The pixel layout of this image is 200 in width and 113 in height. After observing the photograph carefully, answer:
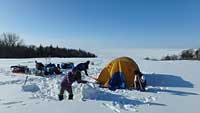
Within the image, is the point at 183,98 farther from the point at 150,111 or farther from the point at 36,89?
the point at 36,89

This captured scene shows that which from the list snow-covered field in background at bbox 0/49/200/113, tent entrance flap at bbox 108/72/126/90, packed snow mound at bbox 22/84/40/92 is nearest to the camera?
snow-covered field in background at bbox 0/49/200/113

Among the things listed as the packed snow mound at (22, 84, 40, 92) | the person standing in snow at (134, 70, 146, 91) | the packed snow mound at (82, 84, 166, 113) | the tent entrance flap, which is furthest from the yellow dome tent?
the packed snow mound at (22, 84, 40, 92)

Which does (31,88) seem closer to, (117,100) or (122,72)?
(122,72)

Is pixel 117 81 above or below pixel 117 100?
→ above

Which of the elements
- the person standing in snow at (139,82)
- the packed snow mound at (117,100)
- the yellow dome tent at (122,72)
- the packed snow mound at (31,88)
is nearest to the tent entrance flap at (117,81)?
the yellow dome tent at (122,72)

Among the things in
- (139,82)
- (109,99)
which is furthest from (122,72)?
(109,99)

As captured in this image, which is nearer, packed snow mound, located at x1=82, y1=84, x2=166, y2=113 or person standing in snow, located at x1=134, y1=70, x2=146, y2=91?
packed snow mound, located at x1=82, y1=84, x2=166, y2=113

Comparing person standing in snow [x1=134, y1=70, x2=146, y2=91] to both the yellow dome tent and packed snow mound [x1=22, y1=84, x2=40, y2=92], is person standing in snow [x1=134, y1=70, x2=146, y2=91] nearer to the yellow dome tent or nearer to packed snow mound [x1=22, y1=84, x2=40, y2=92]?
the yellow dome tent

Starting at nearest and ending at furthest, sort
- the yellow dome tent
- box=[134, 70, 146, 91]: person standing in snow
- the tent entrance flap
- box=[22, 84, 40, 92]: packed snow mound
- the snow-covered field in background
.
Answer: the snow-covered field in background, box=[22, 84, 40, 92]: packed snow mound, box=[134, 70, 146, 91]: person standing in snow, the tent entrance flap, the yellow dome tent

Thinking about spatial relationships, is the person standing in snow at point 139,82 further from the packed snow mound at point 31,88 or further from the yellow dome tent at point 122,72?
the packed snow mound at point 31,88

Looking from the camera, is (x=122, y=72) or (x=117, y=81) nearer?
(x=117, y=81)

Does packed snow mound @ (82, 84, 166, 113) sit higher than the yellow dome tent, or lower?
lower

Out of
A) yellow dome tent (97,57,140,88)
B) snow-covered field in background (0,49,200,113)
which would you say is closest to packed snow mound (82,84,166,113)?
snow-covered field in background (0,49,200,113)

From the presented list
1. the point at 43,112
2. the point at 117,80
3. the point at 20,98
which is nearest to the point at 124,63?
the point at 117,80
